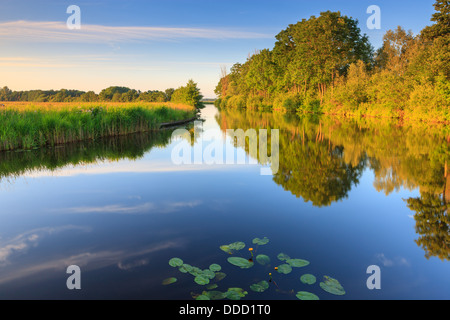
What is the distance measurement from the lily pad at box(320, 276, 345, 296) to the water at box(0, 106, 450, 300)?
0.25 feet

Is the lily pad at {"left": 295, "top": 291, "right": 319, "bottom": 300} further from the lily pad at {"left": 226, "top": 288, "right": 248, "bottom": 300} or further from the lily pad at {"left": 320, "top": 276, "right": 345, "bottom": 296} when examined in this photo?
the lily pad at {"left": 226, "top": 288, "right": 248, "bottom": 300}

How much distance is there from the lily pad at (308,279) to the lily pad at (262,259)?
728mm

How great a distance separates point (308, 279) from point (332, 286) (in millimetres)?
375

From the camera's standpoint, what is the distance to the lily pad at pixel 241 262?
5.36 meters

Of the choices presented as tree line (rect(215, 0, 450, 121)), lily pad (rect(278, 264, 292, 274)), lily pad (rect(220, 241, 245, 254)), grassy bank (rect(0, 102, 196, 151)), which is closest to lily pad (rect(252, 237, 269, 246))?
lily pad (rect(220, 241, 245, 254))

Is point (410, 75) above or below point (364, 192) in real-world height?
above

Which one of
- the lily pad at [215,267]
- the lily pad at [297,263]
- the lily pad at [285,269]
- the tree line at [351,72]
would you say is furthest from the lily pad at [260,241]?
the tree line at [351,72]

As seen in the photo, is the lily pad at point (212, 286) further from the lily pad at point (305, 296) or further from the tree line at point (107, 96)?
the tree line at point (107, 96)

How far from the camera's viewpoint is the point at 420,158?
15.0m

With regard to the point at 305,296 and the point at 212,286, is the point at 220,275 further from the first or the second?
the point at 305,296
